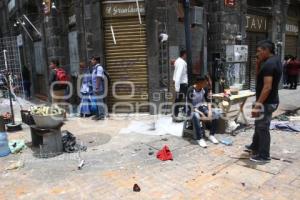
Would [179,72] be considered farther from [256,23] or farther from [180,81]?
[256,23]

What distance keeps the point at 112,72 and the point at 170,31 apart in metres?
2.11

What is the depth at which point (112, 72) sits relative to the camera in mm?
8945

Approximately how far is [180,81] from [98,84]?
94.2 inches

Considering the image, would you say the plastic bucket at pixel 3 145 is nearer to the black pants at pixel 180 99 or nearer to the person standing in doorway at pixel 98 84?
the person standing in doorway at pixel 98 84

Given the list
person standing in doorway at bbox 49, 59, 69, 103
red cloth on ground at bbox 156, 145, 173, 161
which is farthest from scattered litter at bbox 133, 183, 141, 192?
person standing in doorway at bbox 49, 59, 69, 103

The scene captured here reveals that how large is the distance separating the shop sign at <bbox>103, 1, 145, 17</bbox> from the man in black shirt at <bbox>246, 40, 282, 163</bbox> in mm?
4487

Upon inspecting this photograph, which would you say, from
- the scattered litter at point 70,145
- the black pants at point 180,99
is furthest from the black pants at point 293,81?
the scattered litter at point 70,145

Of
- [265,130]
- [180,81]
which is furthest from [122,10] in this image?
[265,130]

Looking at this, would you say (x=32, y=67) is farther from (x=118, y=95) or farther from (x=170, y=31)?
(x=170, y=31)

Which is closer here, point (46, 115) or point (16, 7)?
point (46, 115)

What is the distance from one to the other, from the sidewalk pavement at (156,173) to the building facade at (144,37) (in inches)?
106

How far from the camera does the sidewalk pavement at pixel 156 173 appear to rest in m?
4.05

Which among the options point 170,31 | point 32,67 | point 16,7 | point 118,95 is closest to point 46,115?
point 118,95

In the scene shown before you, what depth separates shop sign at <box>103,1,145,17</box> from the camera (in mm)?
8438
